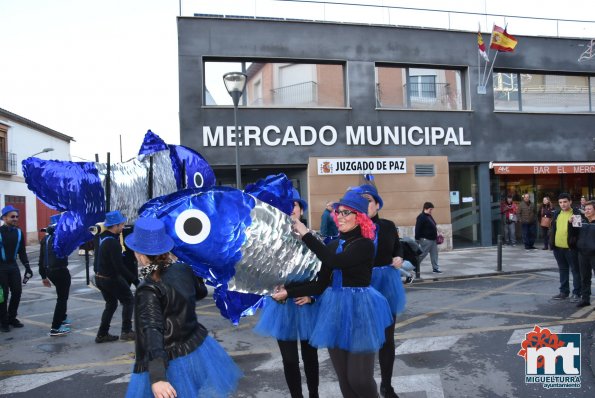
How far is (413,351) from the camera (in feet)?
17.3

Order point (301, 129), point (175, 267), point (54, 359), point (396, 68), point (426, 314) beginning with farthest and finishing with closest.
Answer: point (396, 68) → point (301, 129) → point (426, 314) → point (54, 359) → point (175, 267)

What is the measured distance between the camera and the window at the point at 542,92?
52.9 feet

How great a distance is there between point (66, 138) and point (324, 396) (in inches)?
1612

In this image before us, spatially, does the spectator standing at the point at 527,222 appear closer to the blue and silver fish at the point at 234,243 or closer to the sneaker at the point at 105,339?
the sneaker at the point at 105,339

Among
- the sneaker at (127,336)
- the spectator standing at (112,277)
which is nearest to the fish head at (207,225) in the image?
the spectator standing at (112,277)

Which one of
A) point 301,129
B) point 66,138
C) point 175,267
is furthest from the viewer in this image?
point 66,138

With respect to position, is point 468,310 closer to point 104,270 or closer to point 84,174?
point 104,270

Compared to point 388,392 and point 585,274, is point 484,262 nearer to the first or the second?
point 585,274

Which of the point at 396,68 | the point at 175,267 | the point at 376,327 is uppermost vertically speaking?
the point at 396,68

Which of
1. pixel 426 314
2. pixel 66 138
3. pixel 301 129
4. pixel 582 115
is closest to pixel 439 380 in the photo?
pixel 426 314

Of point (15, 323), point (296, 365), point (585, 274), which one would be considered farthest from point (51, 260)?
point (585, 274)

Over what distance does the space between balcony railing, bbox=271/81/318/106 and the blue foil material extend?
406 inches

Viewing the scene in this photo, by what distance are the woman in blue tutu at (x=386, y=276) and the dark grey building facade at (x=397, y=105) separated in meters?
10.2

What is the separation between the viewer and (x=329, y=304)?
3.16m
